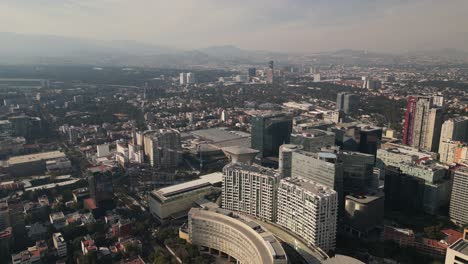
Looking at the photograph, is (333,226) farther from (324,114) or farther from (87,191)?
(324,114)

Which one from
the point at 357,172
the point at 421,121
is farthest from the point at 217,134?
the point at 357,172

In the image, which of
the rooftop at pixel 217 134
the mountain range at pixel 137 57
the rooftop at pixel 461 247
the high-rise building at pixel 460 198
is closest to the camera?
the rooftop at pixel 461 247

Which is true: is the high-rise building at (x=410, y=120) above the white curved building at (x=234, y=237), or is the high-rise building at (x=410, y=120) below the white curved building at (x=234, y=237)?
above

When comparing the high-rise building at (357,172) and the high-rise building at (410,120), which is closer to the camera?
the high-rise building at (357,172)

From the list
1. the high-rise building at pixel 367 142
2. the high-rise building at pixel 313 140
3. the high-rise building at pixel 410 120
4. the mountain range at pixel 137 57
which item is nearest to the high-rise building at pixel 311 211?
the high-rise building at pixel 313 140

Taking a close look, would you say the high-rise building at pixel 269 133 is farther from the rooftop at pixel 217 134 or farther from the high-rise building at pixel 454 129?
the high-rise building at pixel 454 129

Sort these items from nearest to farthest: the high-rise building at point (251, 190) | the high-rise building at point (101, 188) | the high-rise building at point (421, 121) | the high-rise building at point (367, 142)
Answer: the high-rise building at point (251, 190)
the high-rise building at point (101, 188)
the high-rise building at point (367, 142)
the high-rise building at point (421, 121)

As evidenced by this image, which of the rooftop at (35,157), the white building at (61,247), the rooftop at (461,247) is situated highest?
the rooftop at (461,247)
